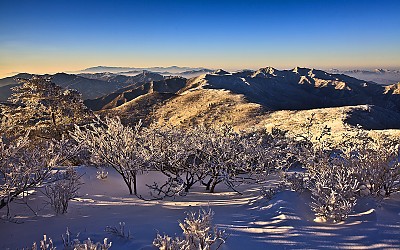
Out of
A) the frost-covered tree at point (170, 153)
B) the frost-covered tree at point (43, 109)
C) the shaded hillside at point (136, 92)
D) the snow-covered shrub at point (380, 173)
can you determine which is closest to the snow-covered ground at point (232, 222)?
the snow-covered shrub at point (380, 173)

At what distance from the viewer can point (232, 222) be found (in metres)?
5.45

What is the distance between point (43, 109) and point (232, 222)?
16.1 metres

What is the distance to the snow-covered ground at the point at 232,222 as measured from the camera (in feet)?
14.5

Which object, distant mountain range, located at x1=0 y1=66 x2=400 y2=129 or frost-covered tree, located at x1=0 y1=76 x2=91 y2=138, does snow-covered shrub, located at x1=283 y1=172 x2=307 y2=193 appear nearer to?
frost-covered tree, located at x1=0 y1=76 x2=91 y2=138

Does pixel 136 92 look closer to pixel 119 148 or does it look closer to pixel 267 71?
pixel 267 71

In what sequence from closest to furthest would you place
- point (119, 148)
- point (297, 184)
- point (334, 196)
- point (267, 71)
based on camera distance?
1. point (334, 196)
2. point (297, 184)
3. point (119, 148)
4. point (267, 71)

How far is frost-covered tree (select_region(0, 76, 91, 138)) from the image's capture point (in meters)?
17.5

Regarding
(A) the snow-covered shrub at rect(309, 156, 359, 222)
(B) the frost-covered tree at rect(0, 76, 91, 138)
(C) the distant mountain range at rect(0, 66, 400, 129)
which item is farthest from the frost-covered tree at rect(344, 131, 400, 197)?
(C) the distant mountain range at rect(0, 66, 400, 129)

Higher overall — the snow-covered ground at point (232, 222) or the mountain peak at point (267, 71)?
the mountain peak at point (267, 71)

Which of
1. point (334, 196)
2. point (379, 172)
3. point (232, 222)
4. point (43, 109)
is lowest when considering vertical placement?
point (232, 222)

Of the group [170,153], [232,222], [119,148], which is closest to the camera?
[232,222]

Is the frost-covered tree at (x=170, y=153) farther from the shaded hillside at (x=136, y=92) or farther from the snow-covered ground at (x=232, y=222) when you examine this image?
the shaded hillside at (x=136, y=92)

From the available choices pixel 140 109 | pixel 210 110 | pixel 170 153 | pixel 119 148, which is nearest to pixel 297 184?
pixel 170 153

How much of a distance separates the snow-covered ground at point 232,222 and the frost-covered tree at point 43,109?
1162cm
